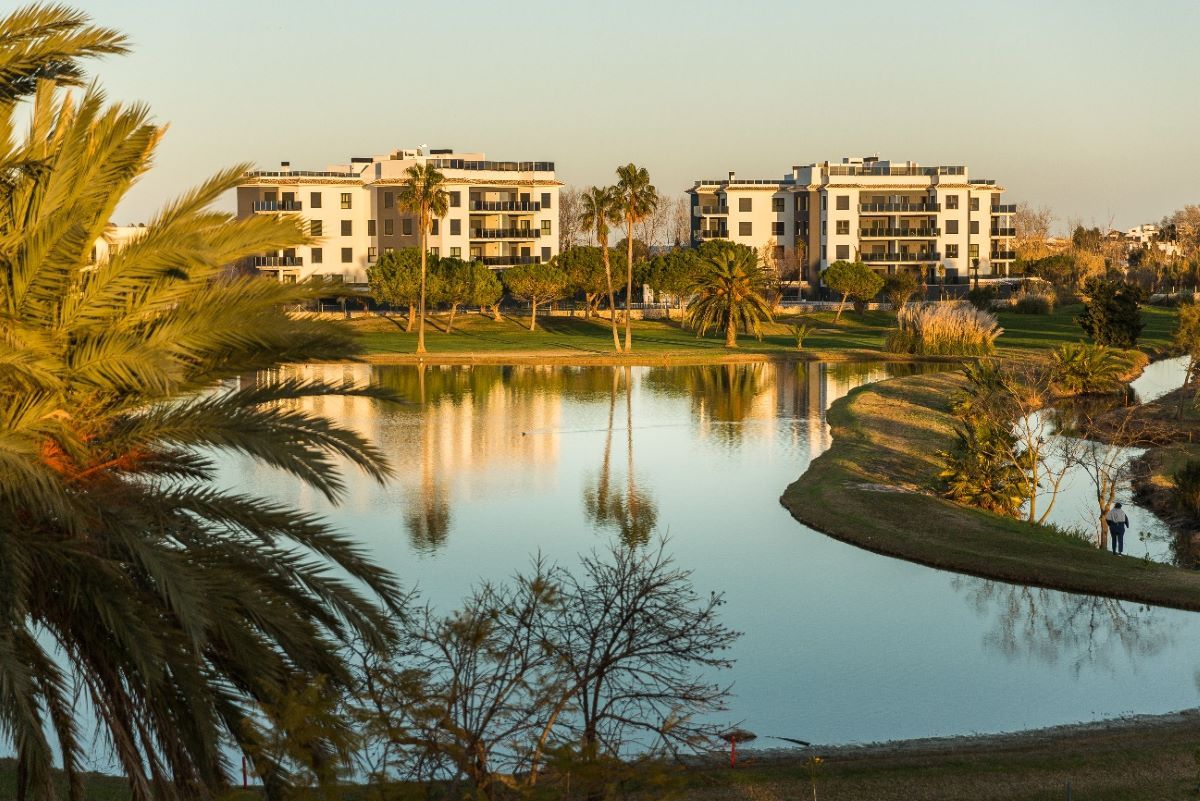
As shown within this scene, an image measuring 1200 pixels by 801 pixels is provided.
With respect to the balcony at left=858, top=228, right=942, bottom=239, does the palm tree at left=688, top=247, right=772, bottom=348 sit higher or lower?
lower

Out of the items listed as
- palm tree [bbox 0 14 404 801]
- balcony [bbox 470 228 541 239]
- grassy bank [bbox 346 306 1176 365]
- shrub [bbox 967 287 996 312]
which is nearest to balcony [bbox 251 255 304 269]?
balcony [bbox 470 228 541 239]

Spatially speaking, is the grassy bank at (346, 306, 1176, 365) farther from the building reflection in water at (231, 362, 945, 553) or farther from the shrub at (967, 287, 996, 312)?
the building reflection in water at (231, 362, 945, 553)

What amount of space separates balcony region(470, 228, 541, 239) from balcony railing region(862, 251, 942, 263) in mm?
26963

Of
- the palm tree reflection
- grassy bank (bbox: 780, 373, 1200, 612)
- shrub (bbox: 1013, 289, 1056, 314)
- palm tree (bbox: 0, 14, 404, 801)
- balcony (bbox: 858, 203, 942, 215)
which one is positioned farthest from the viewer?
balcony (bbox: 858, 203, 942, 215)

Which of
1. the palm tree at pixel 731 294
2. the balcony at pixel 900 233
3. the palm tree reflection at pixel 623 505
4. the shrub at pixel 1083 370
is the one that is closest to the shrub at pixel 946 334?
the palm tree at pixel 731 294

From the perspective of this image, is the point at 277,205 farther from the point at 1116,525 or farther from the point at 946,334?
the point at 1116,525

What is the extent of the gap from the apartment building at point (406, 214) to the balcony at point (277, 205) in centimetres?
7

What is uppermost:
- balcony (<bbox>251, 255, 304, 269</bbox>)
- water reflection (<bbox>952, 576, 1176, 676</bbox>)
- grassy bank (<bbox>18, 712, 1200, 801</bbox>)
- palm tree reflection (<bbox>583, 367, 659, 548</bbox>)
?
balcony (<bbox>251, 255, 304, 269</bbox>)

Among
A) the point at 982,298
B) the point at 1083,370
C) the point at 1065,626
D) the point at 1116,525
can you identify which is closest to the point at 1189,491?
the point at 1116,525

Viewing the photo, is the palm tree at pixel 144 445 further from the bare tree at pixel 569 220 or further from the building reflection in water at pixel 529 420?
the bare tree at pixel 569 220

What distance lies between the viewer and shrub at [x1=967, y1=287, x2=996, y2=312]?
329 ft

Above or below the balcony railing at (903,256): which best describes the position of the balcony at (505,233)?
above

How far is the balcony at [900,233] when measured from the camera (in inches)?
4712

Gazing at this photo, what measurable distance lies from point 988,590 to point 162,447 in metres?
20.1
